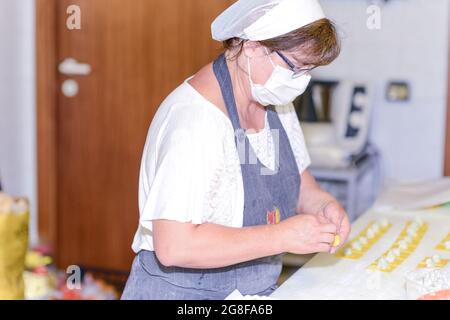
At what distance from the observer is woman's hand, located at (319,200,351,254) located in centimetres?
Result: 132

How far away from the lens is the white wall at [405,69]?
109 inches

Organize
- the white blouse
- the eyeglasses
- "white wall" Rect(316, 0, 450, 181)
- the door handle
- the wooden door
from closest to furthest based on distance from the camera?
the white blouse
the eyeglasses
the wooden door
the door handle
"white wall" Rect(316, 0, 450, 181)

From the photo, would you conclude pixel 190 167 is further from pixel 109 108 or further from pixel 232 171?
pixel 109 108

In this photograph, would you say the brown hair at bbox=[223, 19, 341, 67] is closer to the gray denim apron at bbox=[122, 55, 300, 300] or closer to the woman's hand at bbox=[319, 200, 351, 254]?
the gray denim apron at bbox=[122, 55, 300, 300]

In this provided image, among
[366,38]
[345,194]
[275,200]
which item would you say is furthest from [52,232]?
[275,200]

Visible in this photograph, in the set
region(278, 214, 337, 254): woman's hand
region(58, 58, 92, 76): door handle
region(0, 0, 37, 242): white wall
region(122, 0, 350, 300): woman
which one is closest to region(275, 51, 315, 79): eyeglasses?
region(122, 0, 350, 300): woman

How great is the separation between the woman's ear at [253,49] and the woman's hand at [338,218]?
1.07ft

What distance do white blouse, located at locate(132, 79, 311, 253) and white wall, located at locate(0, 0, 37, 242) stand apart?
144 centimetres

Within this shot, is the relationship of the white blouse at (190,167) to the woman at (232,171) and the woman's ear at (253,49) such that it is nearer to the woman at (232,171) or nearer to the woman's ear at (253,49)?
the woman at (232,171)

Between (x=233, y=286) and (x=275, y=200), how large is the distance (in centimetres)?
17

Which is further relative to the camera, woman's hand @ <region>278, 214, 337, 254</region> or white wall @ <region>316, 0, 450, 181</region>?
white wall @ <region>316, 0, 450, 181</region>

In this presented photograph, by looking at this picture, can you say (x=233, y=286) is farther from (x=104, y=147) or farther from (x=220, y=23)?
(x=104, y=147)

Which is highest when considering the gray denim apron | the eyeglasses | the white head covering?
the white head covering

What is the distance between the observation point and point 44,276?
224 cm
